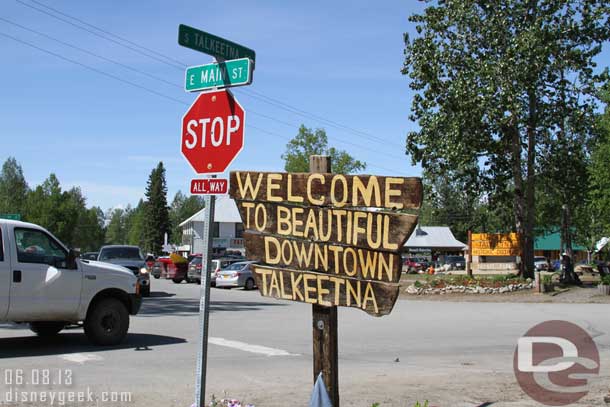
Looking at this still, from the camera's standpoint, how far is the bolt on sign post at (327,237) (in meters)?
5.83

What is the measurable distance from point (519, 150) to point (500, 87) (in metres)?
4.18

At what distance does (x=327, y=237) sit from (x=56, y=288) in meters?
7.00

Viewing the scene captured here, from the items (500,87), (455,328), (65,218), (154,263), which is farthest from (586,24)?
(65,218)

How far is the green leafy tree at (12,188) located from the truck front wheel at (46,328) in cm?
9950

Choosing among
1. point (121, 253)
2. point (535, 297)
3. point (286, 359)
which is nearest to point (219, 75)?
point (286, 359)

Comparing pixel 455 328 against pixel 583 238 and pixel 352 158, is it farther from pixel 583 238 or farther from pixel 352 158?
pixel 352 158

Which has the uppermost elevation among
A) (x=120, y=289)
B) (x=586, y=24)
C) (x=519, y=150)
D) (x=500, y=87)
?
(x=586, y=24)

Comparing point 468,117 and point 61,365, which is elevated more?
point 468,117

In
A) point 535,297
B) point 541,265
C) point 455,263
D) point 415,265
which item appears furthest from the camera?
point 415,265

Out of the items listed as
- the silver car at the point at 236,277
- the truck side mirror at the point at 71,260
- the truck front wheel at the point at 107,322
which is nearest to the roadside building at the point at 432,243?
the silver car at the point at 236,277

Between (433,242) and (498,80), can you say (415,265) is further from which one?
(498,80)

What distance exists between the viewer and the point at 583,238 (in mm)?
69375

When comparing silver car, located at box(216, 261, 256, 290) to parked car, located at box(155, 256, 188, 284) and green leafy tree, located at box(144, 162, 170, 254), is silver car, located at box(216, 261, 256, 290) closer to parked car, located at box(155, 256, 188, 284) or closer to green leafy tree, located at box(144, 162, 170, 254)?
parked car, located at box(155, 256, 188, 284)

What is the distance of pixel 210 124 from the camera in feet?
20.9
